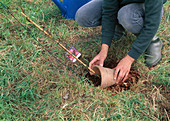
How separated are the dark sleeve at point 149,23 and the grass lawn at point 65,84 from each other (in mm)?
392

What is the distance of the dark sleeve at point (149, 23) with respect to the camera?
1111 mm

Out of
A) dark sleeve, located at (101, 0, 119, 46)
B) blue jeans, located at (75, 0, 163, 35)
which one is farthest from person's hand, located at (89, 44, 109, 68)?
blue jeans, located at (75, 0, 163, 35)

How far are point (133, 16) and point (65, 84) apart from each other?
3.01ft

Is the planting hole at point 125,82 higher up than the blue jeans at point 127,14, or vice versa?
the blue jeans at point 127,14

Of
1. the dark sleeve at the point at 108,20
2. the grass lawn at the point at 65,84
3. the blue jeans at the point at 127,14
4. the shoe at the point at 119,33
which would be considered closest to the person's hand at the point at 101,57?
the dark sleeve at the point at 108,20

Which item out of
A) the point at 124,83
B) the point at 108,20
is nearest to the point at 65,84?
the point at 124,83

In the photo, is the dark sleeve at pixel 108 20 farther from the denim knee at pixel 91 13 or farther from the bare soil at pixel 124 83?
the bare soil at pixel 124 83

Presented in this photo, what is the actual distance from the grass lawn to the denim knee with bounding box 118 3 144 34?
17.2 inches

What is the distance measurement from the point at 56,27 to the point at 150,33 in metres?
1.31

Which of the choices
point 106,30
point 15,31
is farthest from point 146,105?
point 15,31

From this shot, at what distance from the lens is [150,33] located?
4.04ft

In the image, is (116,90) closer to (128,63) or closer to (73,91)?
(128,63)

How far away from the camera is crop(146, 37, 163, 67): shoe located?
1.67 meters

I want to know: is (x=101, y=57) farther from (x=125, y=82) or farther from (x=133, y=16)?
(x=133, y=16)
